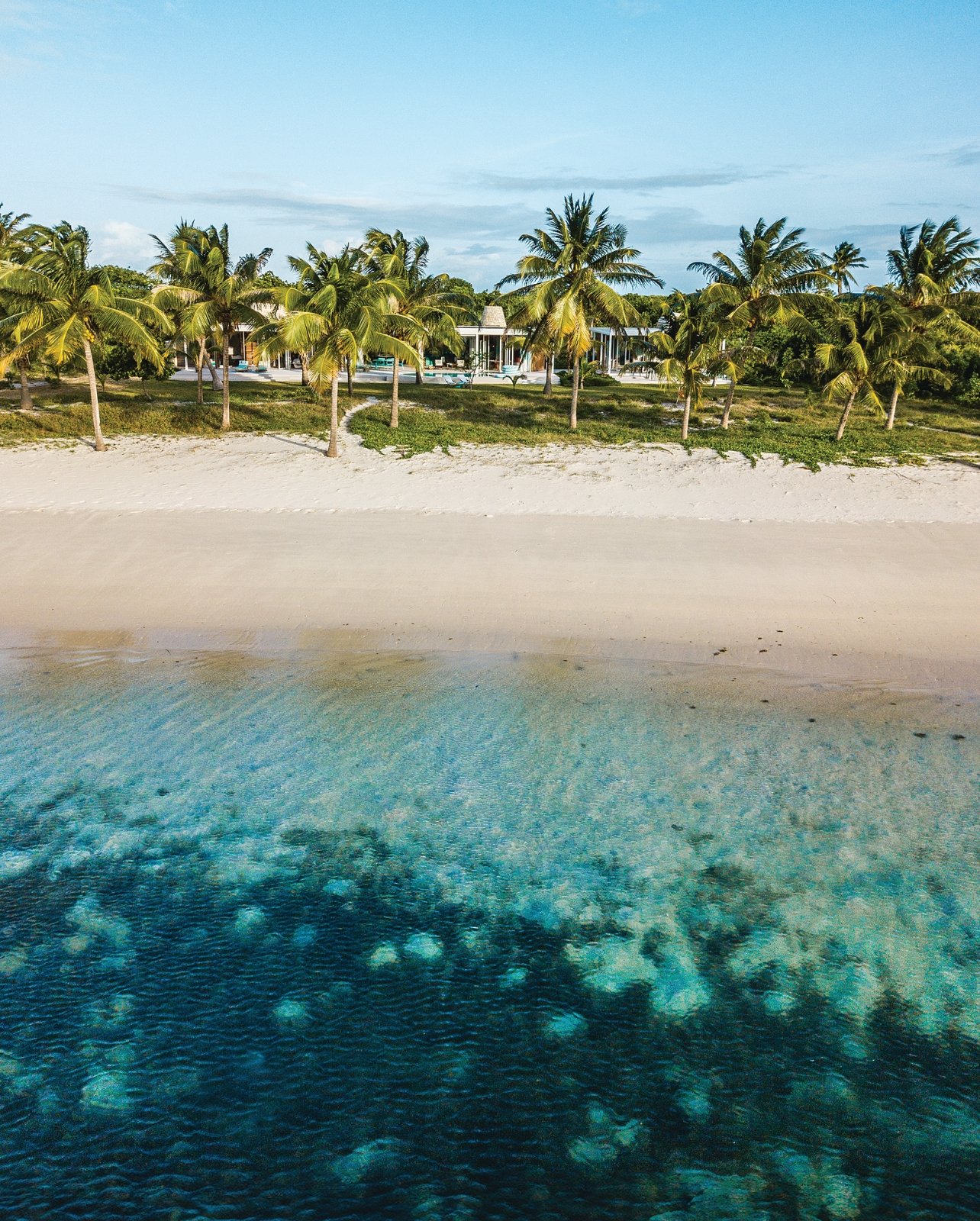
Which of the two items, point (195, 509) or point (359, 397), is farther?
point (359, 397)

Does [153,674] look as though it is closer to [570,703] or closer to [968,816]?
[570,703]

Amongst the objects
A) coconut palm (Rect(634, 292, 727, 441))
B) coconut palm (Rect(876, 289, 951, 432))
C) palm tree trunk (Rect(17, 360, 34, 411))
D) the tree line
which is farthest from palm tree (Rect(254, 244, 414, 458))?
coconut palm (Rect(876, 289, 951, 432))

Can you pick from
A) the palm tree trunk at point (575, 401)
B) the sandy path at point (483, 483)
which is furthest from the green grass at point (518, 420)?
the sandy path at point (483, 483)

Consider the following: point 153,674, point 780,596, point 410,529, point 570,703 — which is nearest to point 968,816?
point 570,703

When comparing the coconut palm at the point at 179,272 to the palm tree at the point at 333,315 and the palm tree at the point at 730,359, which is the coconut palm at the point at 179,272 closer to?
the palm tree at the point at 333,315

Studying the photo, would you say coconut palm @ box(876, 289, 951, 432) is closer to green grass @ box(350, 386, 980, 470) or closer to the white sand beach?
green grass @ box(350, 386, 980, 470)

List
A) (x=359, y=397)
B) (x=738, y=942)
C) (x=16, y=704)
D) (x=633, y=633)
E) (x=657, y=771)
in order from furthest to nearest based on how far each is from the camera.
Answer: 1. (x=359, y=397)
2. (x=633, y=633)
3. (x=16, y=704)
4. (x=657, y=771)
5. (x=738, y=942)
